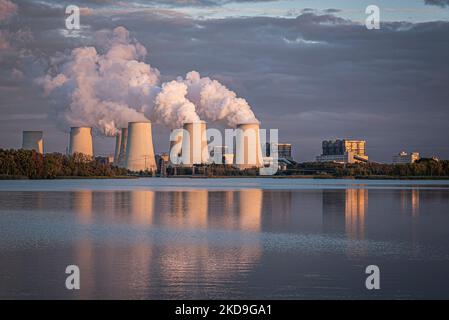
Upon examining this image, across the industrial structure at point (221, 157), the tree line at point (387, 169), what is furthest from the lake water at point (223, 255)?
the industrial structure at point (221, 157)

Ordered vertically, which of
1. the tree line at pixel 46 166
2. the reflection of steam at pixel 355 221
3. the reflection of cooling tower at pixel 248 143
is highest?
the reflection of cooling tower at pixel 248 143

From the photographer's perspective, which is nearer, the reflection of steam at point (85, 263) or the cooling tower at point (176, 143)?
the reflection of steam at point (85, 263)

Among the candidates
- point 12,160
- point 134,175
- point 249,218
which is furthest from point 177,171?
point 249,218

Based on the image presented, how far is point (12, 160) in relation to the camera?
2089 inches

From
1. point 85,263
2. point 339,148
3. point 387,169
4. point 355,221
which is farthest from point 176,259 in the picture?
point 339,148

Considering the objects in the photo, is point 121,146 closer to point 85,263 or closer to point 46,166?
point 46,166

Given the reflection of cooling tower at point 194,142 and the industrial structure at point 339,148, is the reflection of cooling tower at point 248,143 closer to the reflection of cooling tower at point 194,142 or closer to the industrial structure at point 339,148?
the reflection of cooling tower at point 194,142

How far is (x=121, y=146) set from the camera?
184 feet

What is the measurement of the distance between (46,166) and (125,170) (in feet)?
22.5

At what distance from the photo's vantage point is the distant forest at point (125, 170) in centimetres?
5384

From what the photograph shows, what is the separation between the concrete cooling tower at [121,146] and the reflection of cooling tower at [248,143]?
29.9 feet

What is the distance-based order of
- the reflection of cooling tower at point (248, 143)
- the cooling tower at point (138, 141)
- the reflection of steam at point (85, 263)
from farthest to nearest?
the reflection of cooling tower at point (248, 143), the cooling tower at point (138, 141), the reflection of steam at point (85, 263)
